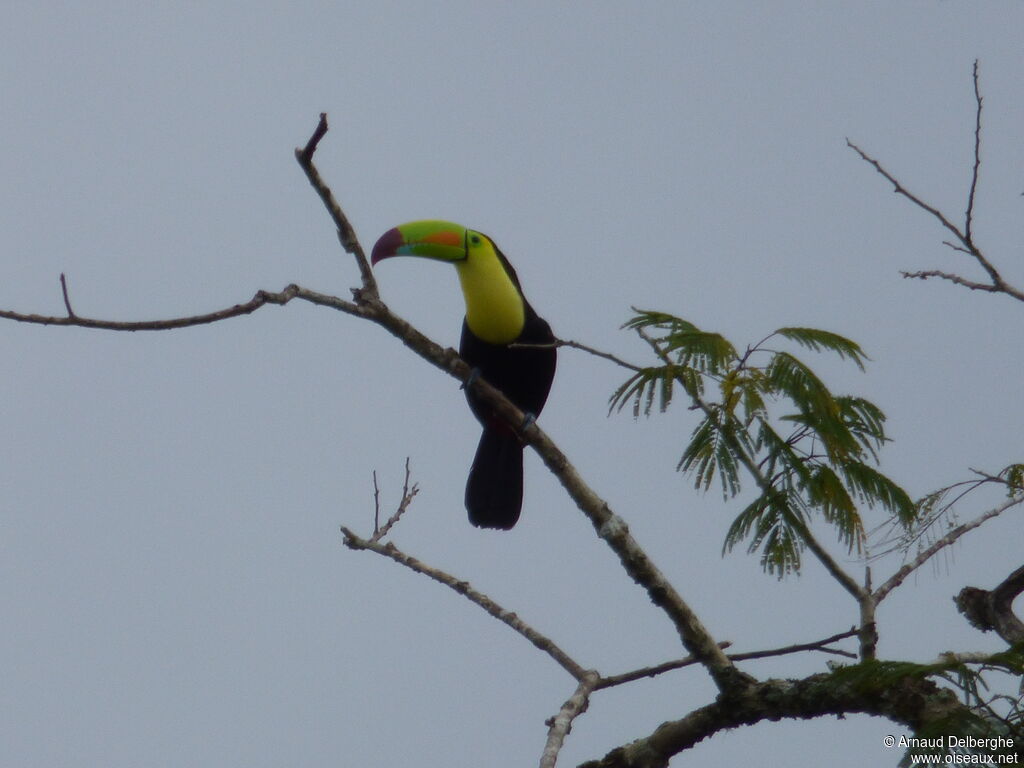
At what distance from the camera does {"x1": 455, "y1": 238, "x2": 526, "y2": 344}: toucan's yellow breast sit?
21.5ft

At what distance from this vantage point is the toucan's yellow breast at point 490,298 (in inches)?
258

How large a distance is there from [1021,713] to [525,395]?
4.25m

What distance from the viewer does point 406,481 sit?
4.82 metres

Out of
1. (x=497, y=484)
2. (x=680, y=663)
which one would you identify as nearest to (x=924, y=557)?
(x=680, y=663)

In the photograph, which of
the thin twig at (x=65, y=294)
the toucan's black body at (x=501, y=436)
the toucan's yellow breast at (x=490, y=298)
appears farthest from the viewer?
the toucan's black body at (x=501, y=436)

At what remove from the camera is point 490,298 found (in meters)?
6.59

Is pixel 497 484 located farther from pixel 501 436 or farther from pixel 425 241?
pixel 425 241

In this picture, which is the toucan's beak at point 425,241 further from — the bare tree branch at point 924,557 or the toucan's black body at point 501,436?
the bare tree branch at point 924,557

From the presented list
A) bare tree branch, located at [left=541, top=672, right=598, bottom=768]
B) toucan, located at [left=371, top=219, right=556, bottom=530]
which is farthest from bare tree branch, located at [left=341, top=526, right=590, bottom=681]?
toucan, located at [left=371, top=219, right=556, bottom=530]

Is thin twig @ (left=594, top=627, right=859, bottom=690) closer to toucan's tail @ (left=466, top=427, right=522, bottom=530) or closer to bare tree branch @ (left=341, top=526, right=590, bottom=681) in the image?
bare tree branch @ (left=341, top=526, right=590, bottom=681)

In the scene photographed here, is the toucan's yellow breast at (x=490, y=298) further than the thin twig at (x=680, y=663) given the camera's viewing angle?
Yes

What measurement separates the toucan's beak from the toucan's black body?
1.24 feet

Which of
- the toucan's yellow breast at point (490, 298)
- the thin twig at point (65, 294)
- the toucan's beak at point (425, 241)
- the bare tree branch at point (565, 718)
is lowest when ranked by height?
the bare tree branch at point (565, 718)

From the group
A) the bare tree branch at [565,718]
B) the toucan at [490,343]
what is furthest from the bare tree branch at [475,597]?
the toucan at [490,343]
